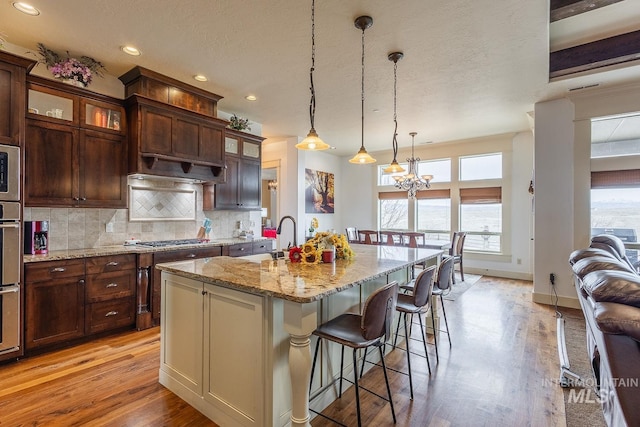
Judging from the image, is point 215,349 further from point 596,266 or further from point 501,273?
point 501,273

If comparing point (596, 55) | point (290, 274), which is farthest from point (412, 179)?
point (290, 274)

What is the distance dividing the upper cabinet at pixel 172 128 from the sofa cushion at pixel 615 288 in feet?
13.1

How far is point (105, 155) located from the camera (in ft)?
11.4

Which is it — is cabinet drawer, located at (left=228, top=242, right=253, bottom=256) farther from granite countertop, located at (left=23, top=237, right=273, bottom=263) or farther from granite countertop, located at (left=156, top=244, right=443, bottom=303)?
granite countertop, located at (left=156, top=244, right=443, bottom=303)

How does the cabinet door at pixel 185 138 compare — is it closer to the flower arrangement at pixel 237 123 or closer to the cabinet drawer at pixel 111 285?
the flower arrangement at pixel 237 123

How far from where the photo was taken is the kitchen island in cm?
164

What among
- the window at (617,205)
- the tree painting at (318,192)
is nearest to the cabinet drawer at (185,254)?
the tree painting at (318,192)

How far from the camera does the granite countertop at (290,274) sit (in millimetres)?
1620

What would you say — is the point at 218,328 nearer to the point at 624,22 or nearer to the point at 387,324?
the point at 387,324

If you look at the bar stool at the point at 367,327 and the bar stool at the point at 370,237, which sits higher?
the bar stool at the point at 370,237

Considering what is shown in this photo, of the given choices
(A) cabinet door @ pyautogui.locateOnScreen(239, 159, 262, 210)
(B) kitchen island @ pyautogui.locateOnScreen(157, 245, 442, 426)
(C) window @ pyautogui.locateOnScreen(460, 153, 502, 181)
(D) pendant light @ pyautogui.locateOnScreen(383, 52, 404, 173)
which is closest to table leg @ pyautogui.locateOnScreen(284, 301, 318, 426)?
(B) kitchen island @ pyautogui.locateOnScreen(157, 245, 442, 426)

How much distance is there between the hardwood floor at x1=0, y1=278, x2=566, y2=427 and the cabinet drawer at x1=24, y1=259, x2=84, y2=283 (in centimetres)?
73

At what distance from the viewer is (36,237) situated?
119 inches

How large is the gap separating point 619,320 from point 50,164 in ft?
14.7
